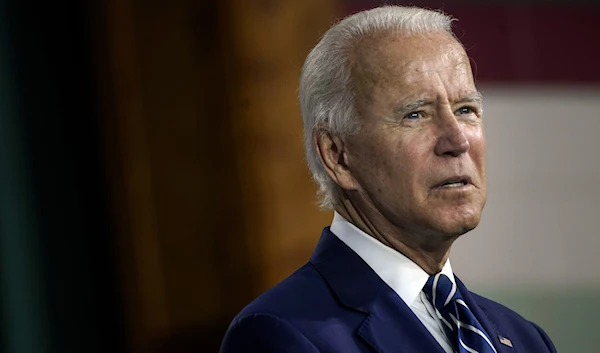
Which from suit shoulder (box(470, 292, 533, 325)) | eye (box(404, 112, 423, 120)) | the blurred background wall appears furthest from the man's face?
the blurred background wall

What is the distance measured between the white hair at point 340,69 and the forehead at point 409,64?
2 centimetres

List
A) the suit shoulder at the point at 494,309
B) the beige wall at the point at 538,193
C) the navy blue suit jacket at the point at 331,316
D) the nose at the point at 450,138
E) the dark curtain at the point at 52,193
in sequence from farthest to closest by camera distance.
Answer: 1. the beige wall at the point at 538,193
2. the dark curtain at the point at 52,193
3. the suit shoulder at the point at 494,309
4. the nose at the point at 450,138
5. the navy blue suit jacket at the point at 331,316

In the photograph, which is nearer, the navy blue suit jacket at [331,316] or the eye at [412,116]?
the navy blue suit jacket at [331,316]

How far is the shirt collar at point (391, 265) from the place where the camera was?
1.47m

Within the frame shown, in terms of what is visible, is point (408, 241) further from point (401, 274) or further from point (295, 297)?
point (295, 297)

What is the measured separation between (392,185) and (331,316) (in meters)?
0.22

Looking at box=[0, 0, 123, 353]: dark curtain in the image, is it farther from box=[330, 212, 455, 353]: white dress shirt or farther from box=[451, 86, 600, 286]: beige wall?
box=[451, 86, 600, 286]: beige wall

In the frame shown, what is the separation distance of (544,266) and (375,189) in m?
2.39

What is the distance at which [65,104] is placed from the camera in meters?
2.42

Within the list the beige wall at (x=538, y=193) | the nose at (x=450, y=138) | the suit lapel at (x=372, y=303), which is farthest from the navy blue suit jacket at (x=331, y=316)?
the beige wall at (x=538, y=193)

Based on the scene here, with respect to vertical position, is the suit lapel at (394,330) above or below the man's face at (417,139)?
below

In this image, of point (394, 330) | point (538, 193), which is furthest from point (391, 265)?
point (538, 193)

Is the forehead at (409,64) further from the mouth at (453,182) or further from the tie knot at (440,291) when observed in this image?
the tie knot at (440,291)

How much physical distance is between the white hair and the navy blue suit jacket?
0.15 m
